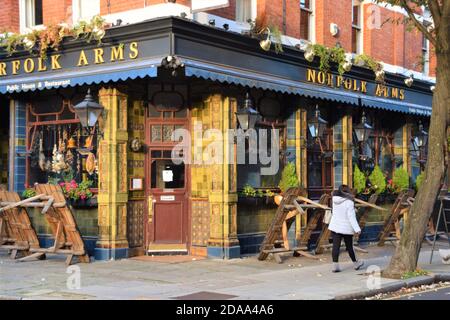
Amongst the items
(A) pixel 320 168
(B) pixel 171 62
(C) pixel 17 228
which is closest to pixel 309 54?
(A) pixel 320 168

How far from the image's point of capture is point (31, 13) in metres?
16.4

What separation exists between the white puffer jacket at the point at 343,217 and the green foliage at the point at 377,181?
22.4 feet

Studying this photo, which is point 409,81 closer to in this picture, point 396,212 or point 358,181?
point 358,181

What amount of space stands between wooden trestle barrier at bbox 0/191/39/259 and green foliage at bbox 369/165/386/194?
9707 millimetres

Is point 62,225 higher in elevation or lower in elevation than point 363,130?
lower

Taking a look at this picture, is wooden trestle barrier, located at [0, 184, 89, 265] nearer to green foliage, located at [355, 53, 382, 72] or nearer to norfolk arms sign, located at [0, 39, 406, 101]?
norfolk arms sign, located at [0, 39, 406, 101]

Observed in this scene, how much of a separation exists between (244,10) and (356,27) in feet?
17.5

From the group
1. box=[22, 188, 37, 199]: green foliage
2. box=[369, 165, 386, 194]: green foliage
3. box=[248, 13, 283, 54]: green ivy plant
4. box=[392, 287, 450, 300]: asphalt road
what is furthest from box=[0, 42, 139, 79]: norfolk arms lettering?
box=[369, 165, 386, 194]: green foliage

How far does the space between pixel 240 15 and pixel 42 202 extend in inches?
243

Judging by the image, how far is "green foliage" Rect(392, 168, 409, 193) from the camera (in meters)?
20.0

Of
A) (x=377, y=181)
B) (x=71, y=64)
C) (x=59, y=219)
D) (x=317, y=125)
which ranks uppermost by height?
(x=71, y=64)

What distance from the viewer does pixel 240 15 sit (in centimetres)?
1540

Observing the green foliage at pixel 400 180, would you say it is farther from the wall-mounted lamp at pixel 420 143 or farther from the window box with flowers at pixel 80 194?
the window box with flowers at pixel 80 194

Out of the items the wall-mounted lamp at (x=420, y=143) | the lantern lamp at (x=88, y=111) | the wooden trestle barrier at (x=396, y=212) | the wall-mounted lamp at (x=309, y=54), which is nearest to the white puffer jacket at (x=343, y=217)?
the wall-mounted lamp at (x=309, y=54)
